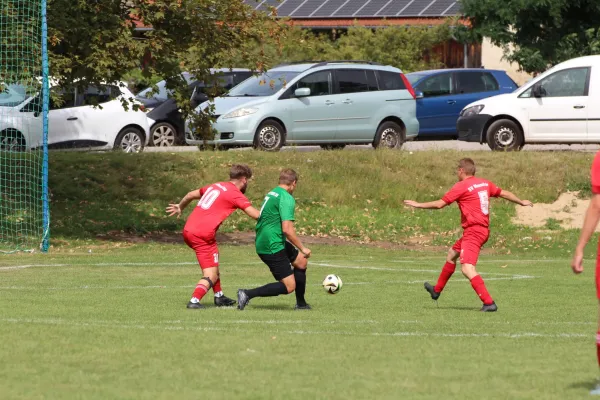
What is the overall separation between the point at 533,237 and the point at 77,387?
16.8m

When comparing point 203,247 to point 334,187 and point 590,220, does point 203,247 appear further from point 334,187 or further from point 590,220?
point 334,187

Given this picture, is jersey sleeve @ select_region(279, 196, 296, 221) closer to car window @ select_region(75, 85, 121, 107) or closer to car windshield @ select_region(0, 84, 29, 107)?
car windshield @ select_region(0, 84, 29, 107)

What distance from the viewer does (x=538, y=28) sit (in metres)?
35.6

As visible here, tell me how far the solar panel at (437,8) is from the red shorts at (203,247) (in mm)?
35033

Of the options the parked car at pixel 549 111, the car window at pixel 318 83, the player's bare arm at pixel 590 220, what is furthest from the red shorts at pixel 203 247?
the parked car at pixel 549 111

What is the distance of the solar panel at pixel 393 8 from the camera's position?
153 feet

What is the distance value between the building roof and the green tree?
10.3m

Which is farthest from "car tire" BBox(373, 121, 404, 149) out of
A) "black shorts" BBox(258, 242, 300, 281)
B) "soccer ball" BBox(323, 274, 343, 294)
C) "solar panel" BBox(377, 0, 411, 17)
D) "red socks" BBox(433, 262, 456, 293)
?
A: "solar panel" BBox(377, 0, 411, 17)

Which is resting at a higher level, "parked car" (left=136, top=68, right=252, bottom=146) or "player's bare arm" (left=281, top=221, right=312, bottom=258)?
"parked car" (left=136, top=68, right=252, bottom=146)

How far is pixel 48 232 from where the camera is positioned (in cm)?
2052

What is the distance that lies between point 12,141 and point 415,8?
26493mm

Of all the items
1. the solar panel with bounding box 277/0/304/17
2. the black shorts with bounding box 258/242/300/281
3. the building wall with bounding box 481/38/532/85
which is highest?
the solar panel with bounding box 277/0/304/17

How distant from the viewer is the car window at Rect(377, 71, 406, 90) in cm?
2867

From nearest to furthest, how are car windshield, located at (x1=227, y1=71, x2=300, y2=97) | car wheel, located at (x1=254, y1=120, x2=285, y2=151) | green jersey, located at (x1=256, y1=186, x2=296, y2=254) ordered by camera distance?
green jersey, located at (x1=256, y1=186, x2=296, y2=254)
car wheel, located at (x1=254, y1=120, x2=285, y2=151)
car windshield, located at (x1=227, y1=71, x2=300, y2=97)
